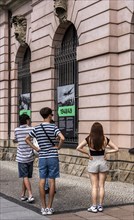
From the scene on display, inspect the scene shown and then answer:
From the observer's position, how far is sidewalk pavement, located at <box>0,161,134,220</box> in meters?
7.96

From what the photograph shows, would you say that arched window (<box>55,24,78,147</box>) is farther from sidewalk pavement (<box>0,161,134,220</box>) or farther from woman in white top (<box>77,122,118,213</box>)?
woman in white top (<box>77,122,118,213</box>)

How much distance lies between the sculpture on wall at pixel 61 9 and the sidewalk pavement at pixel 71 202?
5.66 m

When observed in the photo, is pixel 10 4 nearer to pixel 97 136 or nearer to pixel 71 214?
pixel 97 136

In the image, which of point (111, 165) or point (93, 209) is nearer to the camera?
point (93, 209)

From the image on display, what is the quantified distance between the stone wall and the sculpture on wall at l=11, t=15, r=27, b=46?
20.4ft

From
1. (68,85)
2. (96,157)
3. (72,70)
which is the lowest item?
(96,157)

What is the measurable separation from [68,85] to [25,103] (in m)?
4.19

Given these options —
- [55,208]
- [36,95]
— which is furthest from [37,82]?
[55,208]

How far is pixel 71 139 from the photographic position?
49.2 feet

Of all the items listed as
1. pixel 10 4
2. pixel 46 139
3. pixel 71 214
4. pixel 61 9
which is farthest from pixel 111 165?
pixel 10 4

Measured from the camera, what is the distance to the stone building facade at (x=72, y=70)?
12.4 metres

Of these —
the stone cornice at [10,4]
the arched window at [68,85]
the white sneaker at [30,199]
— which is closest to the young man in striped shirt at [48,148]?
the white sneaker at [30,199]

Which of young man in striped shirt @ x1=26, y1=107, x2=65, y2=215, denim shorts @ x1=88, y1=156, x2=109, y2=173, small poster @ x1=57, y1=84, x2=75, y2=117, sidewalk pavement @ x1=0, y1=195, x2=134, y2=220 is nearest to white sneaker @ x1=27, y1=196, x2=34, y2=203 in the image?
sidewalk pavement @ x1=0, y1=195, x2=134, y2=220

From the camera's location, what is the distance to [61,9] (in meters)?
15.2
